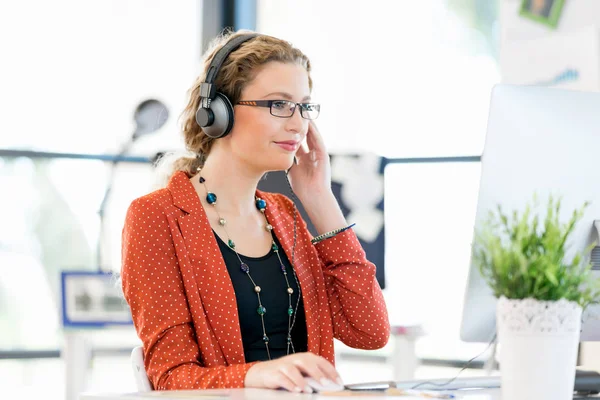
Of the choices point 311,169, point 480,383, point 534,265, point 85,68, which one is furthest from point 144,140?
point 534,265

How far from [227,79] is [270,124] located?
0.49 feet

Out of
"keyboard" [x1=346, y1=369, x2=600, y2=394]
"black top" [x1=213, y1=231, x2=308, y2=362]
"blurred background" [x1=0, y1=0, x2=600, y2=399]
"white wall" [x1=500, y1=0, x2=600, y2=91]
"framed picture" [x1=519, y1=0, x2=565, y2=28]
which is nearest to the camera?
"keyboard" [x1=346, y1=369, x2=600, y2=394]

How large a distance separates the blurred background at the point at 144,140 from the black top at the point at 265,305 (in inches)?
78.0

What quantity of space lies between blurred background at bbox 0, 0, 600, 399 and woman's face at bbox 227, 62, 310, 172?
81.0 inches

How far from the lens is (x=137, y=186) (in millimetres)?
3787

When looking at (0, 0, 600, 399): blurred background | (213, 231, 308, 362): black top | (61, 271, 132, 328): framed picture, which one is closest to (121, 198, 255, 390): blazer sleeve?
(213, 231, 308, 362): black top

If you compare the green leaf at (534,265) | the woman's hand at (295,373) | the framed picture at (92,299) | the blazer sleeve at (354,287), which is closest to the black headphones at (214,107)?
the blazer sleeve at (354,287)

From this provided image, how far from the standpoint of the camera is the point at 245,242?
67.1 inches

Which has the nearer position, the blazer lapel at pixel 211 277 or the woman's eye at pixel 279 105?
the blazer lapel at pixel 211 277

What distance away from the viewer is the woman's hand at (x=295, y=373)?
3.66 ft

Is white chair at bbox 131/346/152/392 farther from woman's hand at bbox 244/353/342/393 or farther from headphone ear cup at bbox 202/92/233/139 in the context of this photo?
headphone ear cup at bbox 202/92/233/139

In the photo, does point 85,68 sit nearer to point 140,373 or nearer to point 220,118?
point 220,118

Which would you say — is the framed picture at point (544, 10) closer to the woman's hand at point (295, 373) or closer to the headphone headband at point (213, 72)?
the headphone headband at point (213, 72)

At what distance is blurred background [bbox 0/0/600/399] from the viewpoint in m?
3.73
